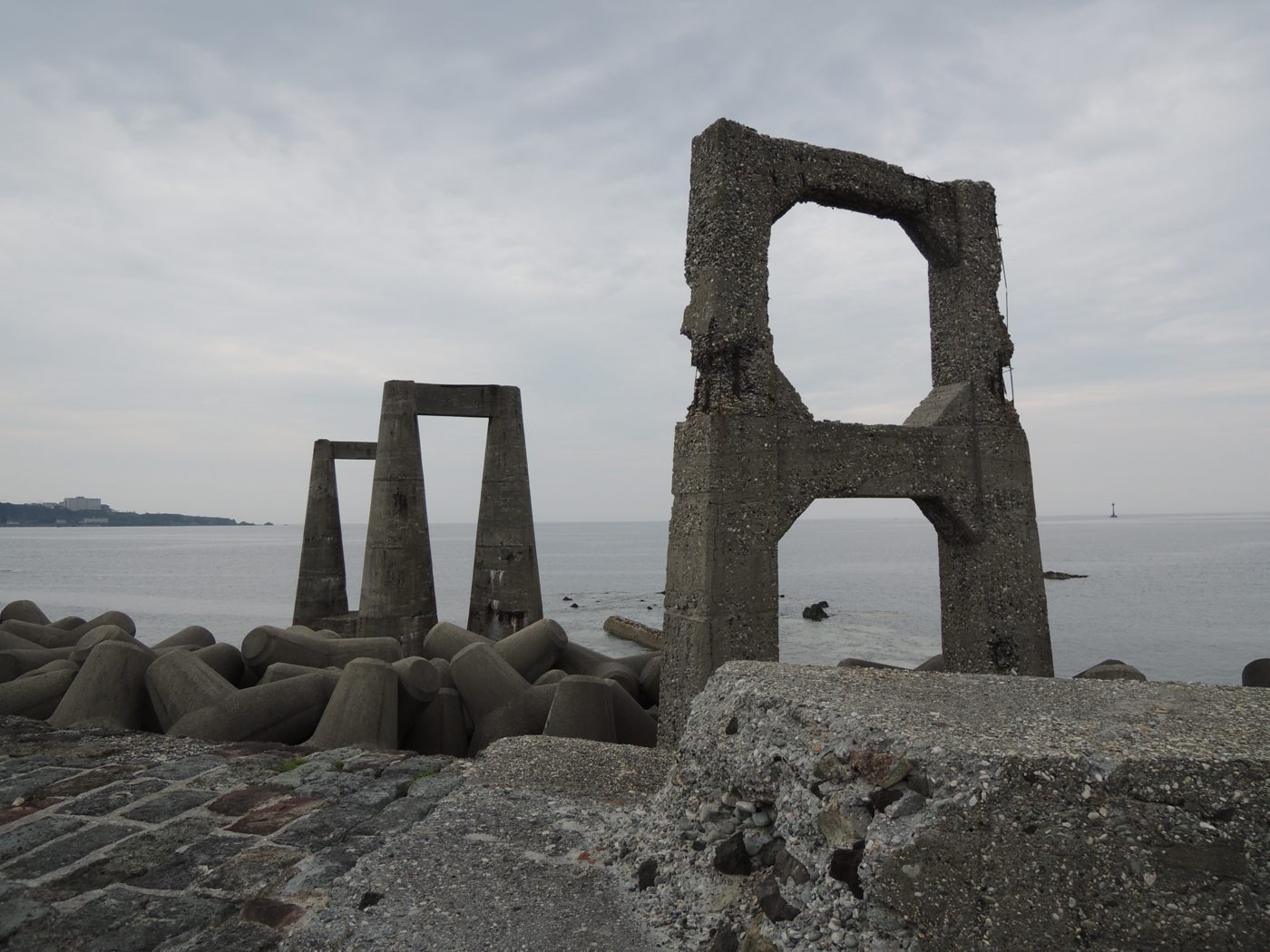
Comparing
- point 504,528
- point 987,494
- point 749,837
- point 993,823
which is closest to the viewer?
point 993,823

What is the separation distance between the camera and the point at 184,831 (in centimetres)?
373

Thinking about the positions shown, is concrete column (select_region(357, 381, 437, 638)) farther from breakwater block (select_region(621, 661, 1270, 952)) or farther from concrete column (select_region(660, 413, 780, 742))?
breakwater block (select_region(621, 661, 1270, 952))

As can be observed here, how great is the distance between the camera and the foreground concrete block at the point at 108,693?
6227 millimetres

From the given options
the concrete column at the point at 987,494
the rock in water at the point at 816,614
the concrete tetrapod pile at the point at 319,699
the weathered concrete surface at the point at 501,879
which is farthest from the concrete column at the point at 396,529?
the rock in water at the point at 816,614

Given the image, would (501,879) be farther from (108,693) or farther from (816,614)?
(816,614)

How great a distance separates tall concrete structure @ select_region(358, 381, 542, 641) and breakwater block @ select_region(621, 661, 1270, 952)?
9786 mm

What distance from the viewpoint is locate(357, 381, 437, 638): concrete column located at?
39.5 feet

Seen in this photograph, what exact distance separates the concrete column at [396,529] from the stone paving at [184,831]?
6636 mm

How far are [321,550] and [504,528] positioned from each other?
19.9ft

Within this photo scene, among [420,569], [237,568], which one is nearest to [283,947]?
[420,569]

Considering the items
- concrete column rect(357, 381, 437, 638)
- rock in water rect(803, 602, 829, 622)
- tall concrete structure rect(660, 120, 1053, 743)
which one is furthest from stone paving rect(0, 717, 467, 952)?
rock in water rect(803, 602, 829, 622)

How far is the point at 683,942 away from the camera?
2588 millimetres

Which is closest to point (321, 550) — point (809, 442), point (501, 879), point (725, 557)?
point (725, 557)

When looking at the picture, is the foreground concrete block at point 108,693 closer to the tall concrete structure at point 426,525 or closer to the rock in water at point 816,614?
the tall concrete structure at point 426,525
